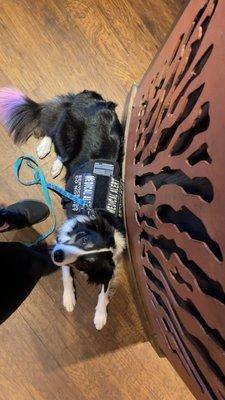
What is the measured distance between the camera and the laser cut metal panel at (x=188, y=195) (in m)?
0.64

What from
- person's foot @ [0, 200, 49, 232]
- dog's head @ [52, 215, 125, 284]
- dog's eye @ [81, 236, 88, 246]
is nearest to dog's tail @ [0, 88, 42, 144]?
person's foot @ [0, 200, 49, 232]

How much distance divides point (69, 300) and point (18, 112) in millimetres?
673

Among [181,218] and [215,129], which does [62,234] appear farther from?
[215,129]

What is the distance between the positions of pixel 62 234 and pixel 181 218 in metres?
0.60

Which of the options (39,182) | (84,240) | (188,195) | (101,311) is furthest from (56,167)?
(188,195)

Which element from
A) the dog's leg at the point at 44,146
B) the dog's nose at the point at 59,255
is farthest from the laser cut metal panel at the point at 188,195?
the dog's leg at the point at 44,146

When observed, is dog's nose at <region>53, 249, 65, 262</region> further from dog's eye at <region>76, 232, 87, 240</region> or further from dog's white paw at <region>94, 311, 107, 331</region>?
dog's white paw at <region>94, 311, 107, 331</region>

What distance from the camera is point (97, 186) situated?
1304 millimetres

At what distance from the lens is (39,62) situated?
1.58m

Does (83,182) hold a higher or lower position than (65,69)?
lower

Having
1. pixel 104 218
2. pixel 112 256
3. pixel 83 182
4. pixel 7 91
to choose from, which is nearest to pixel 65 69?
pixel 7 91

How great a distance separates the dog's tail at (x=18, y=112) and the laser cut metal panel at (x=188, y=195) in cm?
47

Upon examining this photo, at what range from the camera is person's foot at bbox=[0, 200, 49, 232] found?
1.38 m

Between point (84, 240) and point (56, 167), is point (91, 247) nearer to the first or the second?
point (84, 240)
